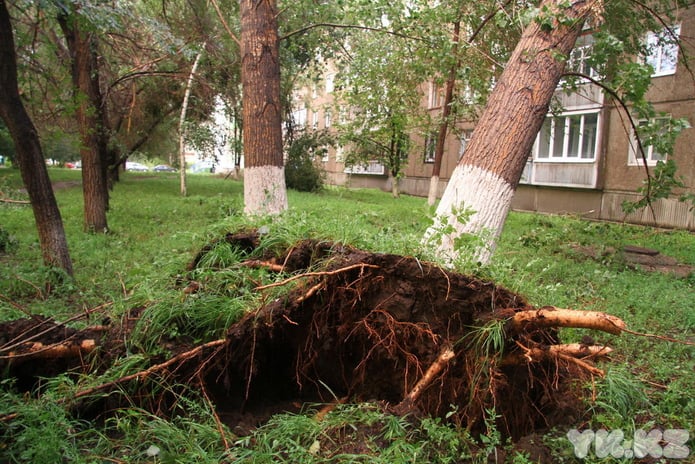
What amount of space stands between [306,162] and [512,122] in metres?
16.2

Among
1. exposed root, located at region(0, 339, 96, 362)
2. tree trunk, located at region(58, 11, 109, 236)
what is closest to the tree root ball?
exposed root, located at region(0, 339, 96, 362)

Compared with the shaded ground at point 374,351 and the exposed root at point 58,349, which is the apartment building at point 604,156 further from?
the exposed root at point 58,349

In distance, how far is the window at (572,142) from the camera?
1608 cm

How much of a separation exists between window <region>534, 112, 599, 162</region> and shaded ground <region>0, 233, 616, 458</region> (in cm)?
1413

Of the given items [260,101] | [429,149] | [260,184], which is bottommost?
[260,184]

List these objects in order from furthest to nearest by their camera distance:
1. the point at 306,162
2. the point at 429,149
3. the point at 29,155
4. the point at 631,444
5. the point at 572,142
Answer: the point at 306,162 → the point at 429,149 → the point at 572,142 → the point at 29,155 → the point at 631,444

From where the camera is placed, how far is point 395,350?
122 inches

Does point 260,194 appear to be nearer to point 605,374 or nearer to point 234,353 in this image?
point 234,353

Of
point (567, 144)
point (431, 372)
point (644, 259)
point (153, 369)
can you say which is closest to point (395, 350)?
point (431, 372)

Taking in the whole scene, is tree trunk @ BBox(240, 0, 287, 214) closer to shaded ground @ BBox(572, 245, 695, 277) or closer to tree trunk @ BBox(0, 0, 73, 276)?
tree trunk @ BBox(0, 0, 73, 276)

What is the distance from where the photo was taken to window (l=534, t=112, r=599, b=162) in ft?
52.7

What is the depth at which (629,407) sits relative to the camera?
287 cm

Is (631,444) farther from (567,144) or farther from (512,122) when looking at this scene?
(567,144)

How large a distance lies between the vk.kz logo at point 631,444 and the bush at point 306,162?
18.3 m
